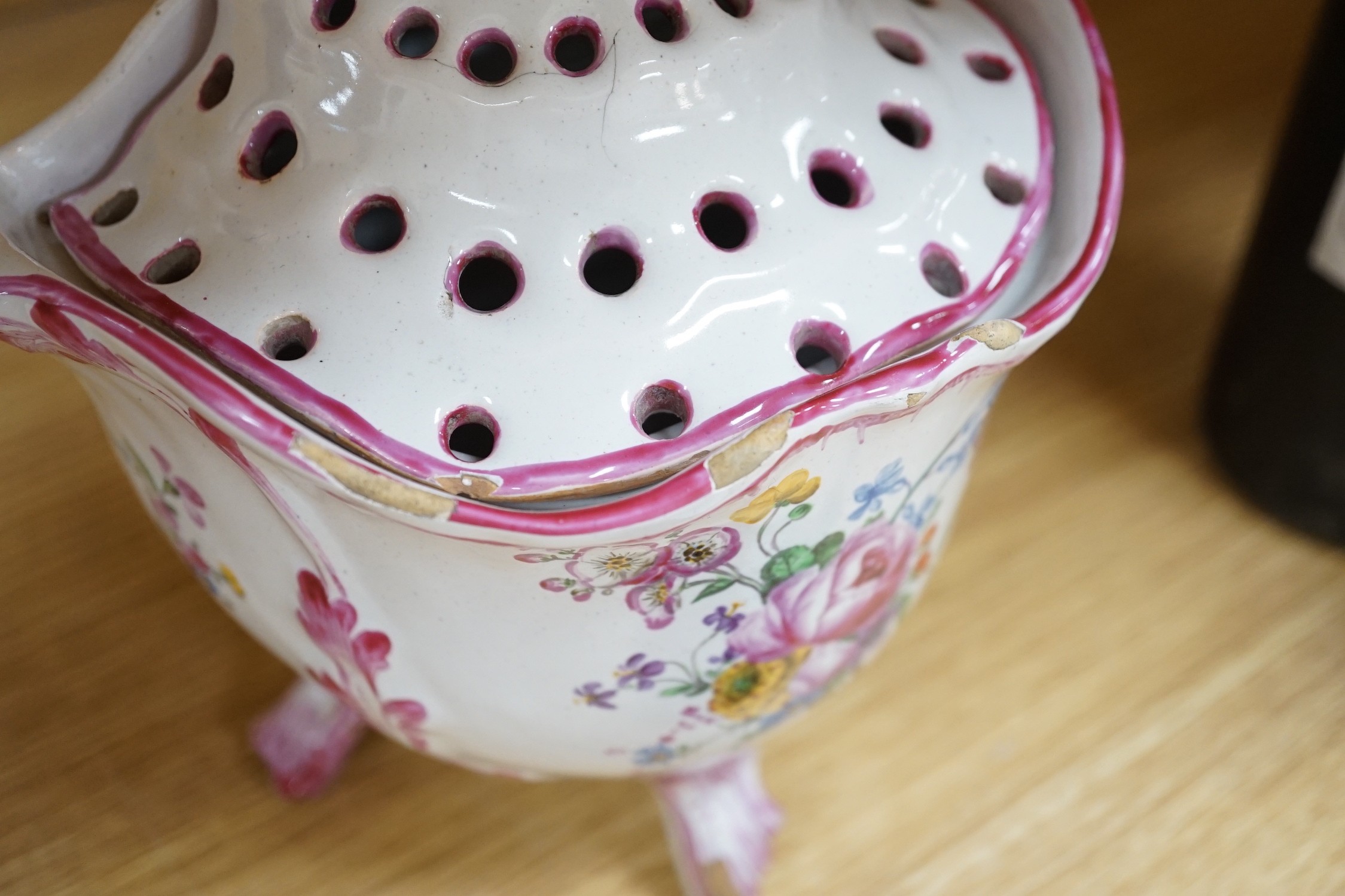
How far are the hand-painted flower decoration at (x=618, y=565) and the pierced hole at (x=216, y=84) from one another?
0.17 m

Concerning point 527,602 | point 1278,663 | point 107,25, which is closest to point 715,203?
point 527,602

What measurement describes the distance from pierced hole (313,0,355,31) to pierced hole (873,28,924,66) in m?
0.16

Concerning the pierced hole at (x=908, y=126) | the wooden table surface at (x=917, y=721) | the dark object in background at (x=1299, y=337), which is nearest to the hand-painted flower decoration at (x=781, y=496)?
the pierced hole at (x=908, y=126)

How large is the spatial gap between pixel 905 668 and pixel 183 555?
321 millimetres

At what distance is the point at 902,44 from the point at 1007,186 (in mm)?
55

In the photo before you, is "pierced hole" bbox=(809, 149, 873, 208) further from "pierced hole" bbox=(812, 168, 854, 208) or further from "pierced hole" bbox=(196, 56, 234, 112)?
"pierced hole" bbox=(196, 56, 234, 112)

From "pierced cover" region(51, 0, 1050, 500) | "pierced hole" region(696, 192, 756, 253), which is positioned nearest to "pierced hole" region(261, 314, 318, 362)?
"pierced cover" region(51, 0, 1050, 500)

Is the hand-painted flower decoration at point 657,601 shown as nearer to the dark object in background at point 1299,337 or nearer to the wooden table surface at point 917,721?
the wooden table surface at point 917,721

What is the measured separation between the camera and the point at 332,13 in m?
0.34

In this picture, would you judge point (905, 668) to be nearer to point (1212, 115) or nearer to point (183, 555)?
point (183, 555)

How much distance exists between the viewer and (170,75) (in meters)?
0.38

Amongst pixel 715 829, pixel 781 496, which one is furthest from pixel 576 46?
pixel 715 829

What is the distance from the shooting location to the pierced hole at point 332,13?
0.33 meters

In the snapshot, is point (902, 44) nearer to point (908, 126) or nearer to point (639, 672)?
point (908, 126)
